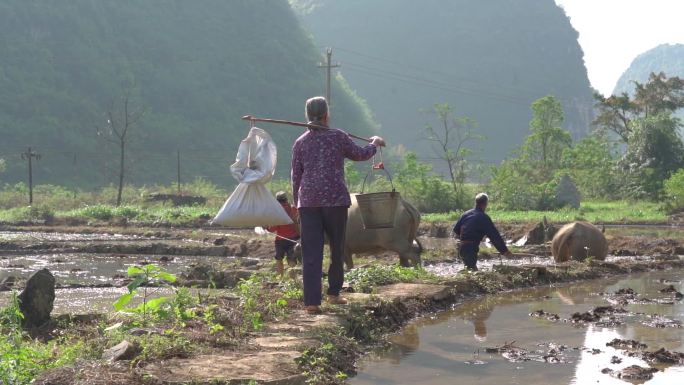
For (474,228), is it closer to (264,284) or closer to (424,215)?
(264,284)

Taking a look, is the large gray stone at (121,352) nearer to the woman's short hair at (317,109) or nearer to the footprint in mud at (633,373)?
the woman's short hair at (317,109)

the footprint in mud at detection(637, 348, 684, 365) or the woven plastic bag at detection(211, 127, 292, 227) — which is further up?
the woven plastic bag at detection(211, 127, 292, 227)

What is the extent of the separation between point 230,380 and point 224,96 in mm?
87313

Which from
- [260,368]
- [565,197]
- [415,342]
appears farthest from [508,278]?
[565,197]

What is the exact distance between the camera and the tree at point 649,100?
59.8 meters

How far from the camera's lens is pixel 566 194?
39875mm

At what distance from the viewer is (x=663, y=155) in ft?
146

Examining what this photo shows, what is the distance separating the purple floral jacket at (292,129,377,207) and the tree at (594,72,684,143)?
52.8 meters

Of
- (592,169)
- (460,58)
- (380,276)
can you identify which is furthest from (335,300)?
(460,58)

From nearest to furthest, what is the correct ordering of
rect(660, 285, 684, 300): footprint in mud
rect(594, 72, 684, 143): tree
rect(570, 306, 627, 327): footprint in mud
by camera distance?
rect(570, 306, 627, 327): footprint in mud < rect(660, 285, 684, 300): footprint in mud < rect(594, 72, 684, 143): tree

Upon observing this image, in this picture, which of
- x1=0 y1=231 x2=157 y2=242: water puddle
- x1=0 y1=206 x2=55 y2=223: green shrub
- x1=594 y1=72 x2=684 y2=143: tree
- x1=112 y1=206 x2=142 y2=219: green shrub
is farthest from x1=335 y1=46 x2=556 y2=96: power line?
x1=0 y1=231 x2=157 y2=242: water puddle

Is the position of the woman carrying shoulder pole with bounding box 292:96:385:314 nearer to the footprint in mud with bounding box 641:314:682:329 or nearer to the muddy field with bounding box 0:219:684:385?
the muddy field with bounding box 0:219:684:385

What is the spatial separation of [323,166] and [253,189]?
103cm

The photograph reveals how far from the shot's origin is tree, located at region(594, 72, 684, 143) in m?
59.8
